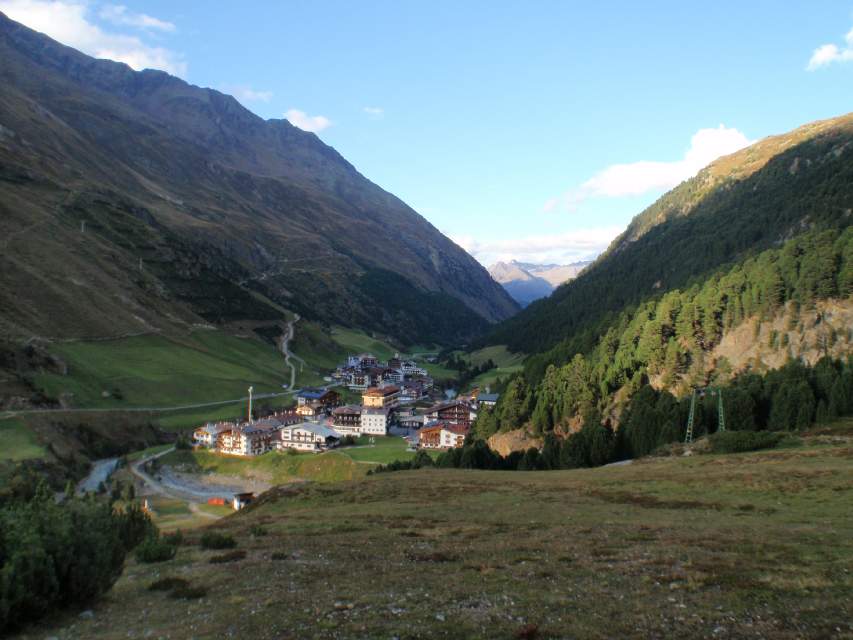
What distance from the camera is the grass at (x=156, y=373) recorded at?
415 ft

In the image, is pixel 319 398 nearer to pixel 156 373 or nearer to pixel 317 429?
pixel 317 429

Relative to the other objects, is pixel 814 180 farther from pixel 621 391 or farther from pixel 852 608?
pixel 852 608

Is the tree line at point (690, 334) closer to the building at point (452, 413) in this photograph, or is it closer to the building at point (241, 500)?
the building at point (452, 413)

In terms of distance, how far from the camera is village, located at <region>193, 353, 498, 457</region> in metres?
119

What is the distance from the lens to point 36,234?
177750 millimetres

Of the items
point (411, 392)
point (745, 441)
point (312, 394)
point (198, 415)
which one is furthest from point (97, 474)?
point (745, 441)

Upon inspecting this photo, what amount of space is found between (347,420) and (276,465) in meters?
29.2

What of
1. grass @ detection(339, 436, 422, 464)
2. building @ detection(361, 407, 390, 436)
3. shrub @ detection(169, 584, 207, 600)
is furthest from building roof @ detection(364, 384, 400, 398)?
shrub @ detection(169, 584, 207, 600)

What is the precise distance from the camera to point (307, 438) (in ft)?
400

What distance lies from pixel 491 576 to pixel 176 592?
10.5 metres

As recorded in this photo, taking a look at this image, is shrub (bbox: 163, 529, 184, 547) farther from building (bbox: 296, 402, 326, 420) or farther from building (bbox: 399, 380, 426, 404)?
building (bbox: 399, 380, 426, 404)

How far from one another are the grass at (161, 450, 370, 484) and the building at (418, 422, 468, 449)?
1905cm

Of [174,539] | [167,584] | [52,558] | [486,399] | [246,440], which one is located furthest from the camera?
[486,399]

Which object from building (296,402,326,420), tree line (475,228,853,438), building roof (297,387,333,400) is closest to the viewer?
tree line (475,228,853,438)
